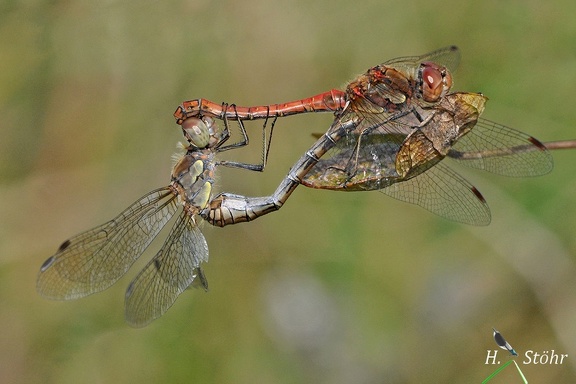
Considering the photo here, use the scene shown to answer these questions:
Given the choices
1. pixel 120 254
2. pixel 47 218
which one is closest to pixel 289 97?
pixel 47 218

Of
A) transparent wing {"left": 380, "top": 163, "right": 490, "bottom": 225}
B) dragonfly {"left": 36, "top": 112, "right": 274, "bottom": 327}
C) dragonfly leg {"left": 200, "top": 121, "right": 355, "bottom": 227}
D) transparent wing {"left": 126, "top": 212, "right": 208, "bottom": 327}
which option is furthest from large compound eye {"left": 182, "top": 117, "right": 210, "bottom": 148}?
transparent wing {"left": 380, "top": 163, "right": 490, "bottom": 225}

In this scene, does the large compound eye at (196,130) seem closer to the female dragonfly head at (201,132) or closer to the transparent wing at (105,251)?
the female dragonfly head at (201,132)

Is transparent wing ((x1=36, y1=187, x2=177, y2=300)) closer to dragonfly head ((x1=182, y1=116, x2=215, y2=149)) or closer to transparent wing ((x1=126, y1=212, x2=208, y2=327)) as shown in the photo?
transparent wing ((x1=126, y1=212, x2=208, y2=327))

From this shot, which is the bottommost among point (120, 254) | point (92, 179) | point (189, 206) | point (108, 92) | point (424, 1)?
point (120, 254)

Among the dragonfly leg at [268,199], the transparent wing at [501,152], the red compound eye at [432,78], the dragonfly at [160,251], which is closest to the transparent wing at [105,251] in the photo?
the dragonfly at [160,251]

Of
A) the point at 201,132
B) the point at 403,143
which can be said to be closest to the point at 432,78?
the point at 403,143

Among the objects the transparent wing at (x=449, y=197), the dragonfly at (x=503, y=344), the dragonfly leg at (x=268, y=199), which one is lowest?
the dragonfly at (x=503, y=344)

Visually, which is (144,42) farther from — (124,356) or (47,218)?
(124,356)
